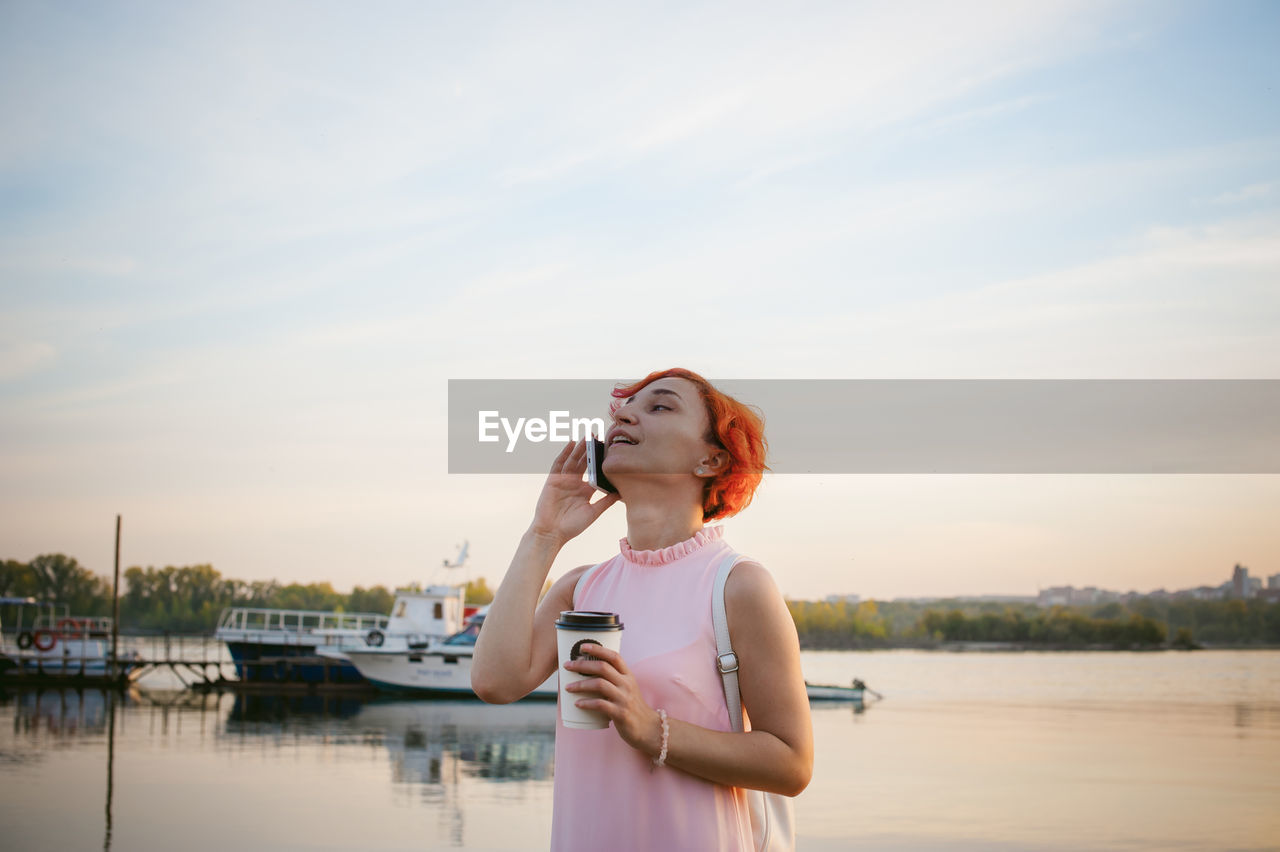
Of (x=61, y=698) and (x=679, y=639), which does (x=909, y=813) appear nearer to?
(x=679, y=639)

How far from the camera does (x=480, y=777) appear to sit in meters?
16.3

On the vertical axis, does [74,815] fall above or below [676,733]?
below

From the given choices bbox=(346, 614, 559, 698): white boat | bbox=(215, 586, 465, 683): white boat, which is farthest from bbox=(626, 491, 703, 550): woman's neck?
bbox=(215, 586, 465, 683): white boat

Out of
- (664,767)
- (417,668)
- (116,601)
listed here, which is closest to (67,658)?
(116,601)

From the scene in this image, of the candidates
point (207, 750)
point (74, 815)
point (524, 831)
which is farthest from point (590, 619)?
point (207, 750)

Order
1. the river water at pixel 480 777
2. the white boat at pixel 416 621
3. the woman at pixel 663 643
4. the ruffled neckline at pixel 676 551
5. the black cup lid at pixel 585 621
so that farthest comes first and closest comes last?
the white boat at pixel 416 621 → the river water at pixel 480 777 → the ruffled neckline at pixel 676 551 → the woman at pixel 663 643 → the black cup lid at pixel 585 621

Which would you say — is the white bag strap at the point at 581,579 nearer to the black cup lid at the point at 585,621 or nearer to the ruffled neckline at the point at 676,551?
the ruffled neckline at the point at 676,551

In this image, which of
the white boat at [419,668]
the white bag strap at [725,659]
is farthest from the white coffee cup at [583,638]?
the white boat at [419,668]

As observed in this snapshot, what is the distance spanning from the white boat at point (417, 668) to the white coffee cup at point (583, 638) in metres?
30.3

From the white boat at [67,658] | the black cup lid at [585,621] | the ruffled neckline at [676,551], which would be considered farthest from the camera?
the white boat at [67,658]

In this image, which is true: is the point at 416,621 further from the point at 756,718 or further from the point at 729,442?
the point at 756,718

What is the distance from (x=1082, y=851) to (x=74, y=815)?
1126cm

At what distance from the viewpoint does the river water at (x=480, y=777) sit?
11945mm

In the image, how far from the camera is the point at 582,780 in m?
2.19
